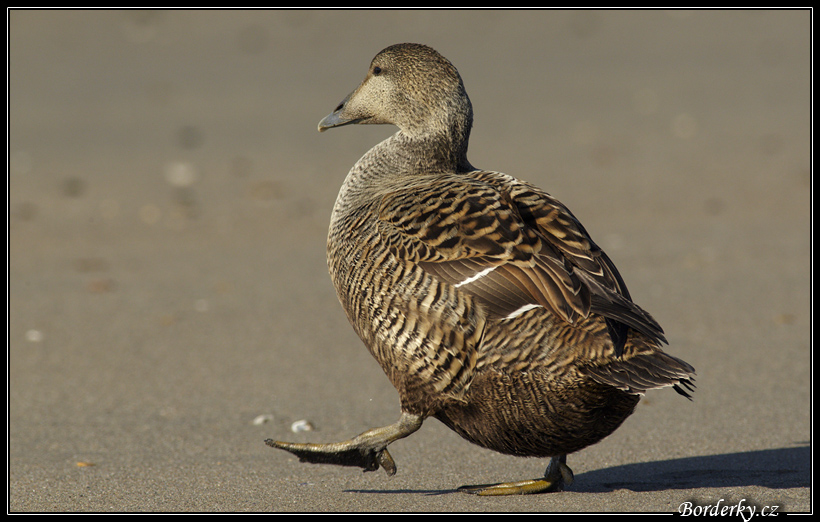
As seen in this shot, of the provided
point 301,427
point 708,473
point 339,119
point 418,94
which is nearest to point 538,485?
point 708,473

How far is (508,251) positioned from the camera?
3559 mm

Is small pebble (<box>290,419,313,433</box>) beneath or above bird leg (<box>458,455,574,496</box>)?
beneath

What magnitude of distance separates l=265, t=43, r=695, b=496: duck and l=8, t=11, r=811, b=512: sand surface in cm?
34

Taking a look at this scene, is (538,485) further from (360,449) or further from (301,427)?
(301,427)

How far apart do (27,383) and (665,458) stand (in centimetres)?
372

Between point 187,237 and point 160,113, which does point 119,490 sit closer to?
point 187,237

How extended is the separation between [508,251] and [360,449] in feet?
3.39

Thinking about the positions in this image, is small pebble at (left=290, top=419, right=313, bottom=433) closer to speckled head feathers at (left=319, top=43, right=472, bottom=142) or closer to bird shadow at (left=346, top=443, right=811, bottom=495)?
bird shadow at (left=346, top=443, right=811, bottom=495)

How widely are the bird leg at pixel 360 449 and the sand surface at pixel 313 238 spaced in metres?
0.16

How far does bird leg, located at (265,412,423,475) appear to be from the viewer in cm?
389

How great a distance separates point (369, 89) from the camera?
15.2 feet

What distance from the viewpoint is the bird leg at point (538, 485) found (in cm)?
398

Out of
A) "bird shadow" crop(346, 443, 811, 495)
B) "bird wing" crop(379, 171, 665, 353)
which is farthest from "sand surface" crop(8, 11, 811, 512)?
"bird wing" crop(379, 171, 665, 353)

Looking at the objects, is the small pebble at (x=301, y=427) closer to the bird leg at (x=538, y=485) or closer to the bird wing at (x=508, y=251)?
the bird leg at (x=538, y=485)
